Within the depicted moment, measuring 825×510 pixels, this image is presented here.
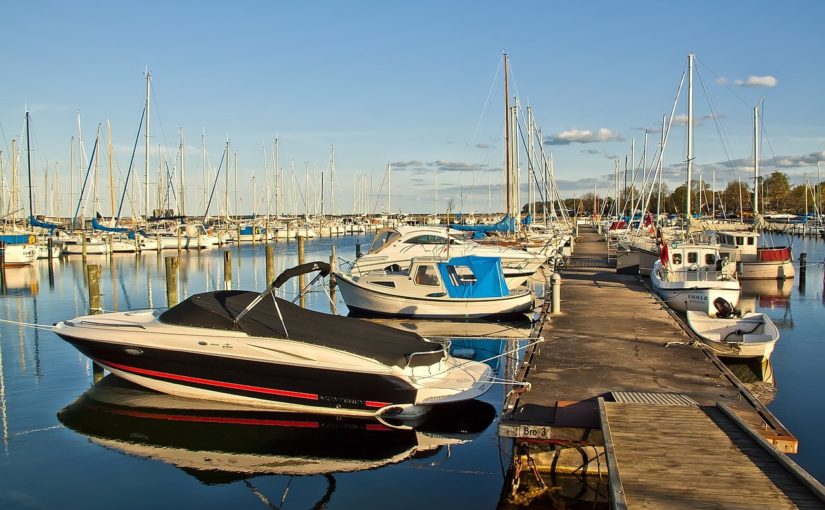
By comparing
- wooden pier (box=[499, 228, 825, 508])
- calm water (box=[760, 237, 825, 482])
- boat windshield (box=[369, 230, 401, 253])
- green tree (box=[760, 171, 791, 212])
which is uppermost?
green tree (box=[760, 171, 791, 212])

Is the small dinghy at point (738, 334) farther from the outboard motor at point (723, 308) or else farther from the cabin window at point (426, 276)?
the cabin window at point (426, 276)

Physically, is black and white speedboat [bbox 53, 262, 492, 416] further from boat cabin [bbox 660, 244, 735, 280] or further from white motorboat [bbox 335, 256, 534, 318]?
boat cabin [bbox 660, 244, 735, 280]

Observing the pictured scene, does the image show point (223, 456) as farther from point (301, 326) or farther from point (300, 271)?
point (300, 271)

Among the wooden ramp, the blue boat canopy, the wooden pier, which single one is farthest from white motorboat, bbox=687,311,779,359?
the wooden ramp

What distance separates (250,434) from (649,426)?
23.6ft

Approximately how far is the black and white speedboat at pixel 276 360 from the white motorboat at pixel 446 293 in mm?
8996

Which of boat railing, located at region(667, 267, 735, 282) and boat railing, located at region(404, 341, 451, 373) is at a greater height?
boat railing, located at region(667, 267, 735, 282)

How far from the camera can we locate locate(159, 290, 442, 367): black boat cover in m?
13.3

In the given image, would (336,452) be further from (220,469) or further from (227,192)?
(227,192)

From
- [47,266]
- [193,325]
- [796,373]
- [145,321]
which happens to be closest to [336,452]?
[193,325]

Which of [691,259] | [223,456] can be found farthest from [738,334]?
[223,456]

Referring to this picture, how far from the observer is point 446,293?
23.7 meters

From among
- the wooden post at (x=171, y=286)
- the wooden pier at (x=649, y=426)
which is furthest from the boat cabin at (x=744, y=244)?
the wooden post at (x=171, y=286)

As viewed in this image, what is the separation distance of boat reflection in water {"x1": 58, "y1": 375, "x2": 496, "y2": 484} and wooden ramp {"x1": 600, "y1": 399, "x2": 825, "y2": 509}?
Answer: 4301 millimetres
